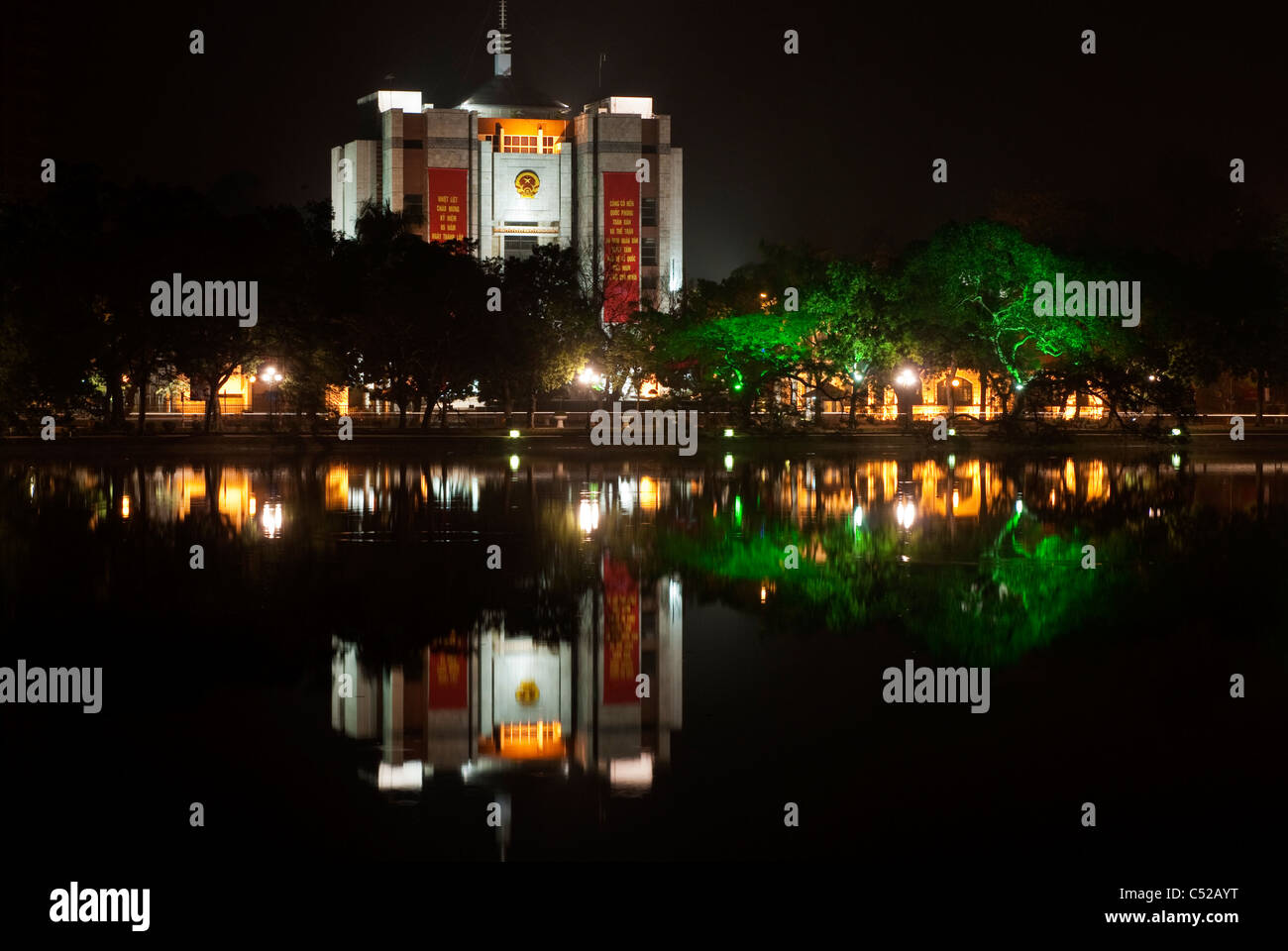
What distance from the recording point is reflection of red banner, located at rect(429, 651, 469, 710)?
1111 cm

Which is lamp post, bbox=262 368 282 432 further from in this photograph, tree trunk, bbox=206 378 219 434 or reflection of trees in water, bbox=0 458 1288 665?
reflection of trees in water, bbox=0 458 1288 665

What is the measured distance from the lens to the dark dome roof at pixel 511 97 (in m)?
131

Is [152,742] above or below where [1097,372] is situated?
below

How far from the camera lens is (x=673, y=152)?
12712 centimetres

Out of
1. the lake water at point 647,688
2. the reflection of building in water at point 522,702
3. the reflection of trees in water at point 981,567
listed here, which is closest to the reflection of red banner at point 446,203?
the reflection of trees in water at point 981,567

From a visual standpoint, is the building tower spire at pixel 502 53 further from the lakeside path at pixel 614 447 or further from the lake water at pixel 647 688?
the lake water at pixel 647 688

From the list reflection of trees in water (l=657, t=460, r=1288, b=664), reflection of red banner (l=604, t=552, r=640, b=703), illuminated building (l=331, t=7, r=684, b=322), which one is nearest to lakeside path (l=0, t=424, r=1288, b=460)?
reflection of trees in water (l=657, t=460, r=1288, b=664)

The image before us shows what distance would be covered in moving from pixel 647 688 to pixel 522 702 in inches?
39.4

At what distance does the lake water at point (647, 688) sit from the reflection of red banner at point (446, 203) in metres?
93.5

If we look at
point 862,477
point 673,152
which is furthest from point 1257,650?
point 673,152

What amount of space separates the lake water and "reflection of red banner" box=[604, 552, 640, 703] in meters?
0.05

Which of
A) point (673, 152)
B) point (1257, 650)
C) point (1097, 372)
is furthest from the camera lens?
point (673, 152)
